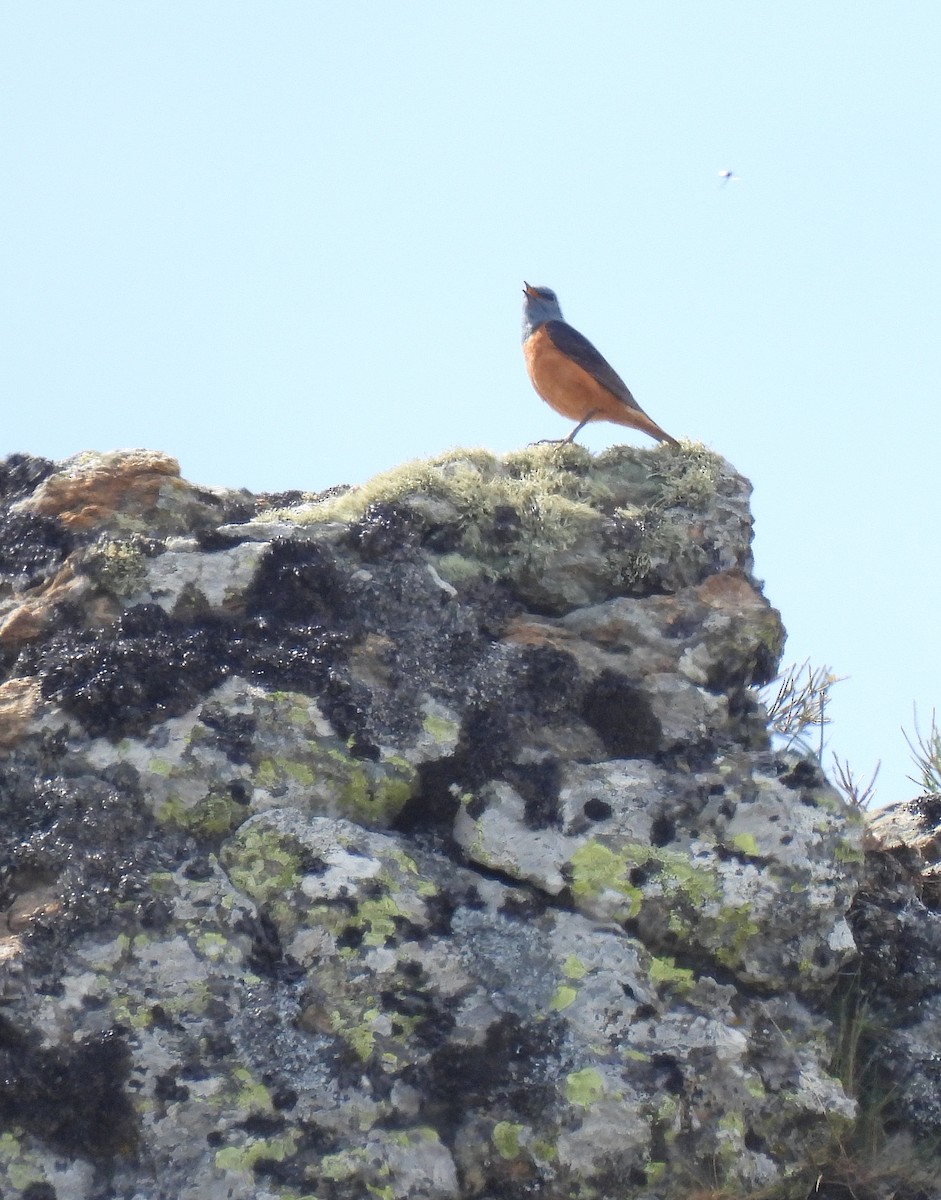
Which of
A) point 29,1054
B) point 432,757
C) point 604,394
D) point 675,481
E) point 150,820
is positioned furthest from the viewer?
point 604,394

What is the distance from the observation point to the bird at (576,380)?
31.0 ft

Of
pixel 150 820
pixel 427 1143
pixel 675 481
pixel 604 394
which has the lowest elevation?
pixel 427 1143

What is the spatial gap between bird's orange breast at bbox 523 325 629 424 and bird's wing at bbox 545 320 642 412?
4 centimetres

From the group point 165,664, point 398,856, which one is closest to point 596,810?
point 398,856

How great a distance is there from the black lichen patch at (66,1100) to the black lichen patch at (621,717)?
7.97ft

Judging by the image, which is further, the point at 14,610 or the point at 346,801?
the point at 14,610

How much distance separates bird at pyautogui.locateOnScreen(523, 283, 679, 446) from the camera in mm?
9461

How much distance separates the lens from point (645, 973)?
15.7ft

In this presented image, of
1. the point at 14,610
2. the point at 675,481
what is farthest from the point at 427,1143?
the point at 675,481

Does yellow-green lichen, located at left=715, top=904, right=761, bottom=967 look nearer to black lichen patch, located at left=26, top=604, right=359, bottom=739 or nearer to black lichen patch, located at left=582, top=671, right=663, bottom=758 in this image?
black lichen patch, located at left=582, top=671, right=663, bottom=758

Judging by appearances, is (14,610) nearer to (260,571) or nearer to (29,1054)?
(260,571)

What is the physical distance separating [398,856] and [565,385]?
18.1 ft

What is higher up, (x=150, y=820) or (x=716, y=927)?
(x=716, y=927)

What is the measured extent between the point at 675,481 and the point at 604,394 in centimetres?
268
